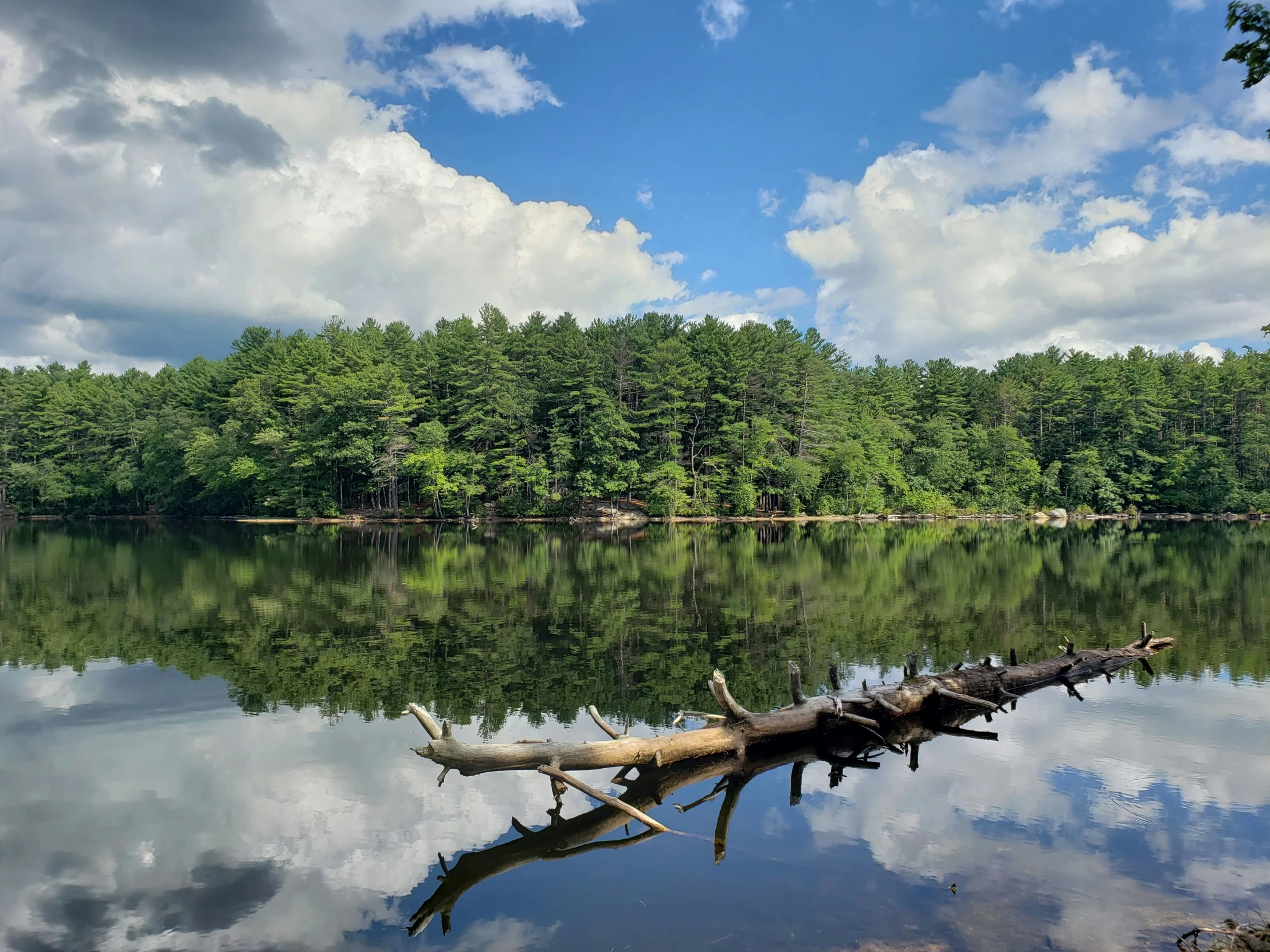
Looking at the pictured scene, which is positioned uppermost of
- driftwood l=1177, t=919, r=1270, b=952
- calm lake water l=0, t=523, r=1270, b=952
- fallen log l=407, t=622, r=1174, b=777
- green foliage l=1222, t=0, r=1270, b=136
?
green foliage l=1222, t=0, r=1270, b=136

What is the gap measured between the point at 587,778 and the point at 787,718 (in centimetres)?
249

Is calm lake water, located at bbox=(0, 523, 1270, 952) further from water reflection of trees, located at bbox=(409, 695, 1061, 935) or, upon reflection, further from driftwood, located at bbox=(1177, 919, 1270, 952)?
driftwood, located at bbox=(1177, 919, 1270, 952)

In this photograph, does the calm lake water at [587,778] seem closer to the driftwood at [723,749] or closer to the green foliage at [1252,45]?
the driftwood at [723,749]

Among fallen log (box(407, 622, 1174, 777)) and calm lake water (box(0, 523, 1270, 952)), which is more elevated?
fallen log (box(407, 622, 1174, 777))

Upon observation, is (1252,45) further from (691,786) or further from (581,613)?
(581,613)

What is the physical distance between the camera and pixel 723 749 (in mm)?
8648

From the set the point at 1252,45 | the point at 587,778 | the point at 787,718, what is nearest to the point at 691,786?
the point at 587,778

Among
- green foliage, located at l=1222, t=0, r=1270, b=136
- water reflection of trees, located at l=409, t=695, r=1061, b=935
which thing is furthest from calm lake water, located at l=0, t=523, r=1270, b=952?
green foliage, located at l=1222, t=0, r=1270, b=136

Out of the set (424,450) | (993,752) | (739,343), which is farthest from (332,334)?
(993,752)

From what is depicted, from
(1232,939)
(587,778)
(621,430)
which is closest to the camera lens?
(1232,939)

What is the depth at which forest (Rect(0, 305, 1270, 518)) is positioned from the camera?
57.1 metres

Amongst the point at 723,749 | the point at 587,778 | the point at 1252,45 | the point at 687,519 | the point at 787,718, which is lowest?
the point at 587,778

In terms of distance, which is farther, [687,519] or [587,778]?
[687,519]

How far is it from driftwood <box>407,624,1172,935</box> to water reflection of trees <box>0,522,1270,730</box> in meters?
1.86
